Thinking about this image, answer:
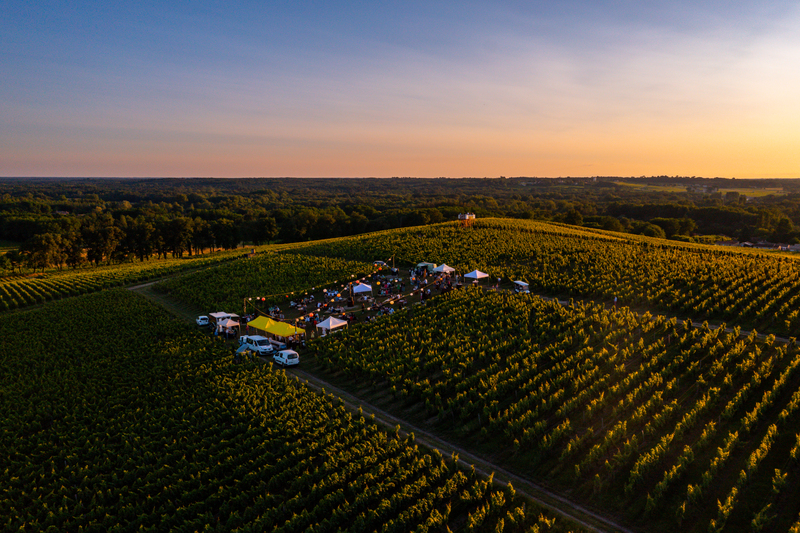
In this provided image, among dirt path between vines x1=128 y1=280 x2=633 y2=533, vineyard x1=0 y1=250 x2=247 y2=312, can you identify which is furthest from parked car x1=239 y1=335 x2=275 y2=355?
vineyard x1=0 y1=250 x2=247 y2=312

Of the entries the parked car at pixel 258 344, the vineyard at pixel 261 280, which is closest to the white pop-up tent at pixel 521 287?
the vineyard at pixel 261 280

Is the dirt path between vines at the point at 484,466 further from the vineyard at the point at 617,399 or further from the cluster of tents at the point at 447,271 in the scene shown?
the cluster of tents at the point at 447,271

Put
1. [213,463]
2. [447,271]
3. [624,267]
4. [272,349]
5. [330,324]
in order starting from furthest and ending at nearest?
[447,271], [624,267], [330,324], [272,349], [213,463]

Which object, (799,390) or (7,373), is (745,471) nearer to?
(799,390)

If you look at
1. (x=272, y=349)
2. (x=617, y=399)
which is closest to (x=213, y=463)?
(x=272, y=349)

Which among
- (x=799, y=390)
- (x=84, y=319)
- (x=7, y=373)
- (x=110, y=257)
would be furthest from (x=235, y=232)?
(x=799, y=390)

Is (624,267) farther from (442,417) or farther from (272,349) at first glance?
(272,349)
